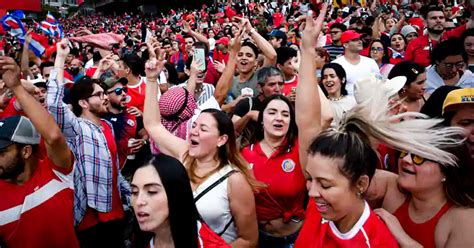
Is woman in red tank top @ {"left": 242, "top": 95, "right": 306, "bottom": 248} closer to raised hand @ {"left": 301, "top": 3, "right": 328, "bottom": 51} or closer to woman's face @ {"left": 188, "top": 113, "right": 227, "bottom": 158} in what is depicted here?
woman's face @ {"left": 188, "top": 113, "right": 227, "bottom": 158}

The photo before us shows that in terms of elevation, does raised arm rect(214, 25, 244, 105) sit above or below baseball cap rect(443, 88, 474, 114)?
below

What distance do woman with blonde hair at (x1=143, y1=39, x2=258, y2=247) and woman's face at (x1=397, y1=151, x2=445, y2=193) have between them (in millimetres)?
1000

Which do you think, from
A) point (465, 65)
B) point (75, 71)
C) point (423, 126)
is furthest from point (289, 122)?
point (75, 71)

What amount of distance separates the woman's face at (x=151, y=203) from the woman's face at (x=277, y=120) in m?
1.33

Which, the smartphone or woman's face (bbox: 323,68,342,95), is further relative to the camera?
the smartphone

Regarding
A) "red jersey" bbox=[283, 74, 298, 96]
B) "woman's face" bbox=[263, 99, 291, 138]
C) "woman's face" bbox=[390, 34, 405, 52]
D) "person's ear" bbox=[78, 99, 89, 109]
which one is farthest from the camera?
"woman's face" bbox=[390, 34, 405, 52]

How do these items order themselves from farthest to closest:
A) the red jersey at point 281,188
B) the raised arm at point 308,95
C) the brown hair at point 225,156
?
the red jersey at point 281,188 < the brown hair at point 225,156 < the raised arm at point 308,95

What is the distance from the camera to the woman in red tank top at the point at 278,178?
10.7ft

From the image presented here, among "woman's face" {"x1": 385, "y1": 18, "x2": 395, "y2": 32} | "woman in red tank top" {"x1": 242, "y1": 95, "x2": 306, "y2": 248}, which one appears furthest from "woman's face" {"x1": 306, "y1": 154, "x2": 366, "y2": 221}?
"woman's face" {"x1": 385, "y1": 18, "x2": 395, "y2": 32}

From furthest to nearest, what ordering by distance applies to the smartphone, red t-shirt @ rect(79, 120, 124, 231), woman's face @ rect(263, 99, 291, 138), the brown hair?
the smartphone
red t-shirt @ rect(79, 120, 124, 231)
woman's face @ rect(263, 99, 291, 138)
the brown hair

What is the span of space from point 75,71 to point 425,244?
25.3 ft

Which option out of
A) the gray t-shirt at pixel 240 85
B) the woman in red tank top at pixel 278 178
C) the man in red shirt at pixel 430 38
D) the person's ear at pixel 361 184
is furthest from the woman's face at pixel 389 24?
the person's ear at pixel 361 184

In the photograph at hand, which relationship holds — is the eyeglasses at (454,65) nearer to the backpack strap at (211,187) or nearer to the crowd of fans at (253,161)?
the crowd of fans at (253,161)

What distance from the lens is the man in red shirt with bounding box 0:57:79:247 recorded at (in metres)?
3.00
